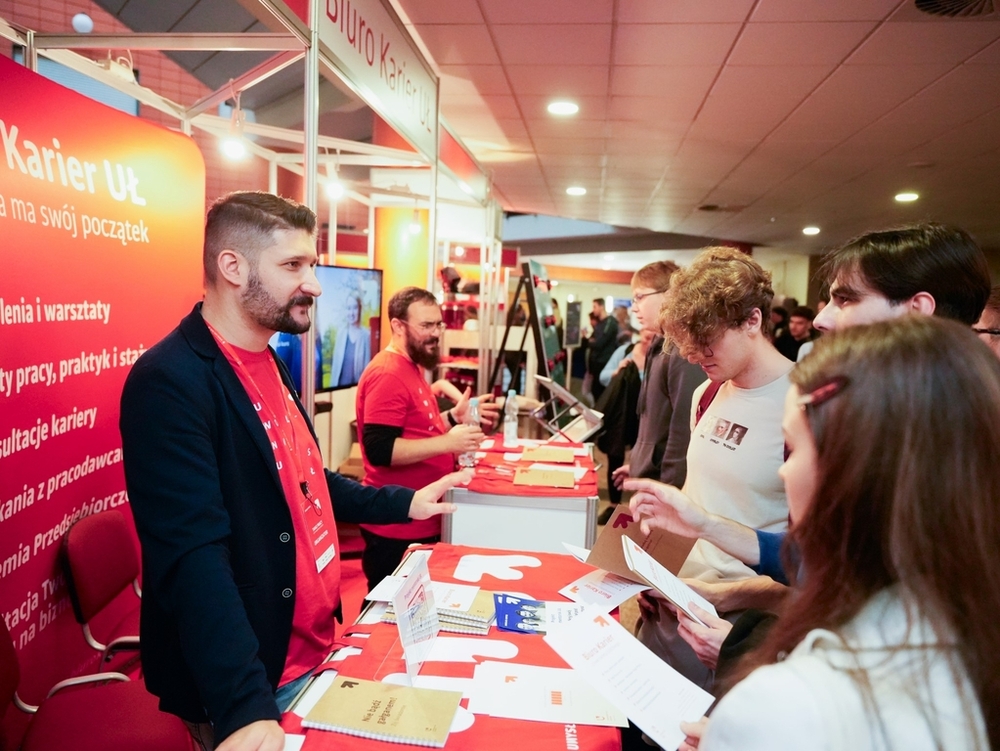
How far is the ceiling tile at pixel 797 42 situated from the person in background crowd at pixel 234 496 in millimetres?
3058

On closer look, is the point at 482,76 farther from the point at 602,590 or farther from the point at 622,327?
the point at 622,327

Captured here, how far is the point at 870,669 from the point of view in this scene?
0.65 meters

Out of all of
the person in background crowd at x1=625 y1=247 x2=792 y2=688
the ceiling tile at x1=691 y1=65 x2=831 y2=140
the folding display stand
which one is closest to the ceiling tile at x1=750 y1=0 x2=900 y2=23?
the ceiling tile at x1=691 y1=65 x2=831 y2=140

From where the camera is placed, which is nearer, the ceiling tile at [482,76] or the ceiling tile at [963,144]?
the ceiling tile at [482,76]

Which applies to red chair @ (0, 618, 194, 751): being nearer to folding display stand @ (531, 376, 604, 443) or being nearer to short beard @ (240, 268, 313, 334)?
short beard @ (240, 268, 313, 334)

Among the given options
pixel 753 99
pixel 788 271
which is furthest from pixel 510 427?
pixel 788 271

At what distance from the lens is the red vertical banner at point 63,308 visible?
1.59 meters

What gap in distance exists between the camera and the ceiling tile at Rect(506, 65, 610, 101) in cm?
430

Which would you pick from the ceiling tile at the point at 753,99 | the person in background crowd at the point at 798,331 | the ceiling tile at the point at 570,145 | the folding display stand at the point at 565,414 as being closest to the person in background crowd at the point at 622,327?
the person in background crowd at the point at 798,331

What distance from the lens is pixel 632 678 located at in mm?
1162

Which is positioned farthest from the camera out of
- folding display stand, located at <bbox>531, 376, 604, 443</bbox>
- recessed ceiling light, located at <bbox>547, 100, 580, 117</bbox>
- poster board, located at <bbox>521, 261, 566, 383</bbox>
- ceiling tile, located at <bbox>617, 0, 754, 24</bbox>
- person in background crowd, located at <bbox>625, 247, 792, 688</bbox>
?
poster board, located at <bbox>521, 261, 566, 383</bbox>

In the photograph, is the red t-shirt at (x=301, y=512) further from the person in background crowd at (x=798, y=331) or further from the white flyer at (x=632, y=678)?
the person in background crowd at (x=798, y=331)

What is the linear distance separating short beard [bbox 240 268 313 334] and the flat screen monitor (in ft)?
5.72

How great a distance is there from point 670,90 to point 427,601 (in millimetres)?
4246
